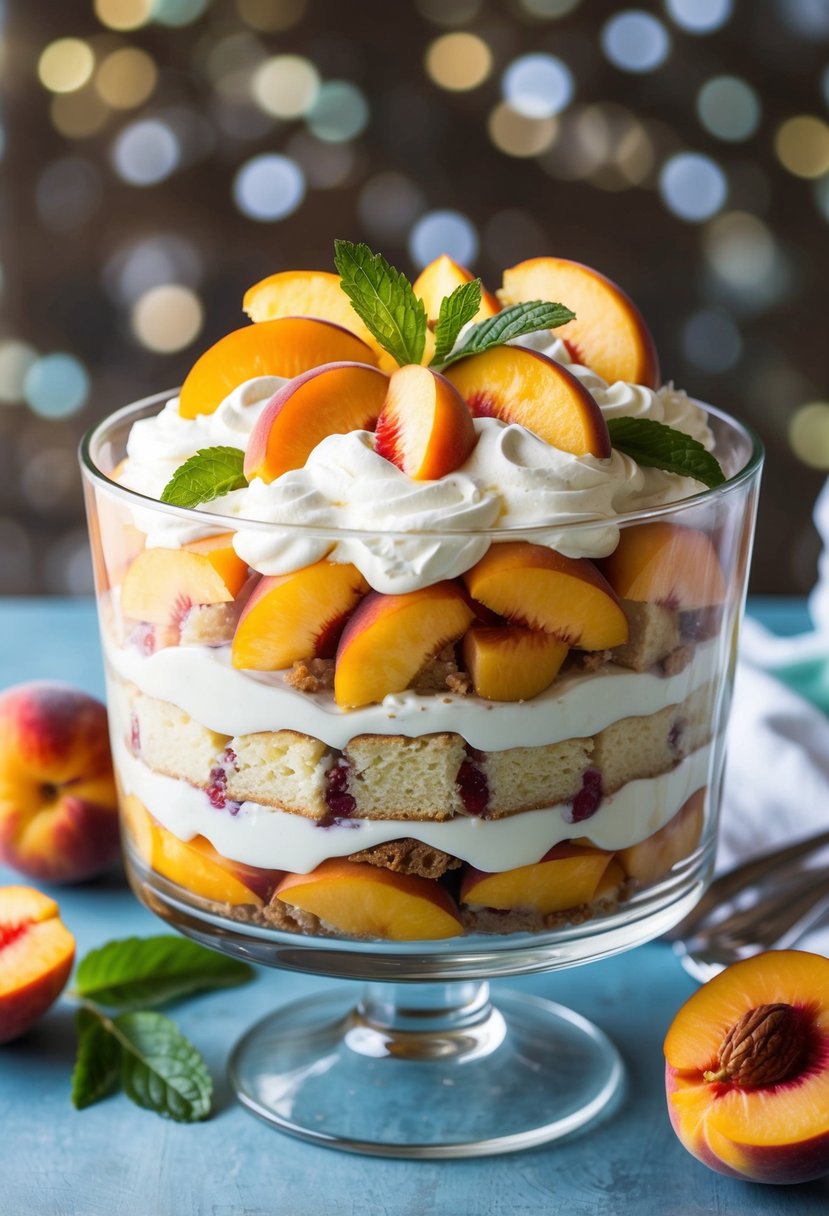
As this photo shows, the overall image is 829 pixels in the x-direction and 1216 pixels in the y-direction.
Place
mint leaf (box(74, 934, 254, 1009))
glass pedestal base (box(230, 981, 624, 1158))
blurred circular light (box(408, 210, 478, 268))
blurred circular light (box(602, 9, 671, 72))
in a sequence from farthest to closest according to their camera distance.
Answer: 1. blurred circular light (box(408, 210, 478, 268))
2. blurred circular light (box(602, 9, 671, 72))
3. mint leaf (box(74, 934, 254, 1009))
4. glass pedestal base (box(230, 981, 624, 1158))

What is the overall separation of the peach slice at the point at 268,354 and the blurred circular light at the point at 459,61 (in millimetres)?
1603

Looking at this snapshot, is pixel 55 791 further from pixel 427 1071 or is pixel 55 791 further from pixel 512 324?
pixel 512 324

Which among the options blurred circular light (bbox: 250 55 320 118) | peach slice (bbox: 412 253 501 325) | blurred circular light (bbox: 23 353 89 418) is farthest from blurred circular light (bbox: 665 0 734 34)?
peach slice (bbox: 412 253 501 325)

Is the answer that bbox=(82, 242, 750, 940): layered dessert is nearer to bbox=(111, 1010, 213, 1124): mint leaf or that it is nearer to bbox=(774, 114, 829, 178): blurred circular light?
bbox=(111, 1010, 213, 1124): mint leaf

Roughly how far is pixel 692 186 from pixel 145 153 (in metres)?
0.97

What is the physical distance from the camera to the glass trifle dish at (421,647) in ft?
3.17

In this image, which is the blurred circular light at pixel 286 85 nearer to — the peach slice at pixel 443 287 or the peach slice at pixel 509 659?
the peach slice at pixel 443 287

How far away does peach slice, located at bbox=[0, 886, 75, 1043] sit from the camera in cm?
126

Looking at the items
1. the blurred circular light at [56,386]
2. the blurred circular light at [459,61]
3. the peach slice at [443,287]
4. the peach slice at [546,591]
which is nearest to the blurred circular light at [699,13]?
the blurred circular light at [459,61]

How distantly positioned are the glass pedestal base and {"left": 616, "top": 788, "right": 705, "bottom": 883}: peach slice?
183 millimetres

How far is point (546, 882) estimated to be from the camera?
1.05 m

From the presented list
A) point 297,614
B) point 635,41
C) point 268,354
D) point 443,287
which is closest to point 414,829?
point 297,614

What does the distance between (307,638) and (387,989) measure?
474mm

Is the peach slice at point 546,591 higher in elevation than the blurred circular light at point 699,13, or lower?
lower
